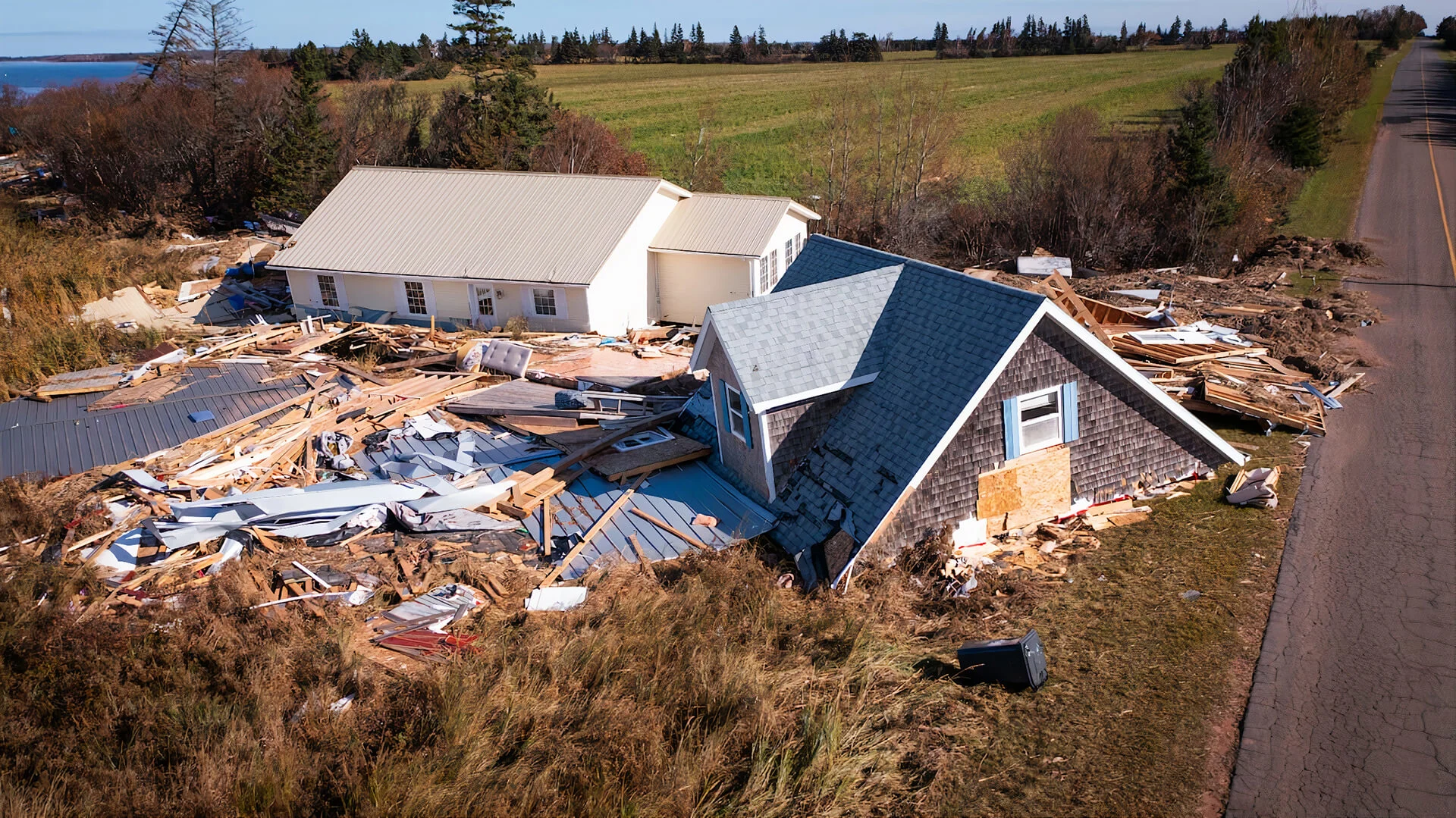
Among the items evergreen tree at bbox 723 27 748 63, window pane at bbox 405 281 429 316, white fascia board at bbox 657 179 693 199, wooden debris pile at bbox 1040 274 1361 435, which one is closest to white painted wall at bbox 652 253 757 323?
white fascia board at bbox 657 179 693 199

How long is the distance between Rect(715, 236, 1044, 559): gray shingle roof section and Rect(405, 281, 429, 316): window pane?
1718 centimetres

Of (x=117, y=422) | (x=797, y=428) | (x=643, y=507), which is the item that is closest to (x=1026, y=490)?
(x=797, y=428)

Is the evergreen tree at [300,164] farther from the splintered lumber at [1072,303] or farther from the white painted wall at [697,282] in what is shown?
the splintered lumber at [1072,303]

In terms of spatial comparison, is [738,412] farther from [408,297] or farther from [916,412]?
[408,297]

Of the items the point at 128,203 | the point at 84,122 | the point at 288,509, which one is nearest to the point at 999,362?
the point at 288,509

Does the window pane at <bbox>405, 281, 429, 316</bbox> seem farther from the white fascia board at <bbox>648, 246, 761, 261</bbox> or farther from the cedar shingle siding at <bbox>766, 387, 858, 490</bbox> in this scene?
the cedar shingle siding at <bbox>766, 387, 858, 490</bbox>

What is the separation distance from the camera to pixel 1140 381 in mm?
14469

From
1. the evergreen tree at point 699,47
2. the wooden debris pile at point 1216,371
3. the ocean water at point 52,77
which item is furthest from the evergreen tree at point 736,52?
the wooden debris pile at point 1216,371

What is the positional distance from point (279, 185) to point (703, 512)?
3401 cm

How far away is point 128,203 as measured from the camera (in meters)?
40.4

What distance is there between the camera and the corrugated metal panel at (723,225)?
28.3 m

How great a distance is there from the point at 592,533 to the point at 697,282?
1675 cm

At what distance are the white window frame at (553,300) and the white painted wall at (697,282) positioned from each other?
13.8ft

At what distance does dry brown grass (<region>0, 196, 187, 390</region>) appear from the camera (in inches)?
846
